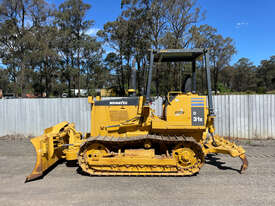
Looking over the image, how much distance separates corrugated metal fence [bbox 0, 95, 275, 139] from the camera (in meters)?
9.39

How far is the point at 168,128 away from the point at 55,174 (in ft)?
9.93

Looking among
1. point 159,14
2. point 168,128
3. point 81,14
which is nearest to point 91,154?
point 168,128

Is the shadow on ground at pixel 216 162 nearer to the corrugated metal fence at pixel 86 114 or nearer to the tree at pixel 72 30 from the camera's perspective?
the corrugated metal fence at pixel 86 114

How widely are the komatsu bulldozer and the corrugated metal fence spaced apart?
427 cm

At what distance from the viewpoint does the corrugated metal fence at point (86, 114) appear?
370 inches

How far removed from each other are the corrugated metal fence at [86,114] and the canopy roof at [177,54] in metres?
3.94

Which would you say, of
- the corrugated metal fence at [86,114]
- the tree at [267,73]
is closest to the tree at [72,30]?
the corrugated metal fence at [86,114]

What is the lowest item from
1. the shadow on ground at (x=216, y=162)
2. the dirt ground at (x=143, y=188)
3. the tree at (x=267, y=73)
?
the dirt ground at (x=143, y=188)

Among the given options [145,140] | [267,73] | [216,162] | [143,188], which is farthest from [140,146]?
[267,73]

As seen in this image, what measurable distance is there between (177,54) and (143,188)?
3.43 metres

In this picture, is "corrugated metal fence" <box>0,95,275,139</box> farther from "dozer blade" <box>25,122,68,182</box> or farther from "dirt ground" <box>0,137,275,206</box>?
"dozer blade" <box>25,122,68,182</box>

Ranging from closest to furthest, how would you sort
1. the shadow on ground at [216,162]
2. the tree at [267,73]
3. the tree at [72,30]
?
1. the shadow on ground at [216,162]
2. the tree at [72,30]
3. the tree at [267,73]

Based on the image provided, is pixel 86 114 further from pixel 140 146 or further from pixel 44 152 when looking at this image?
pixel 140 146

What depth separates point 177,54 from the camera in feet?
18.1
